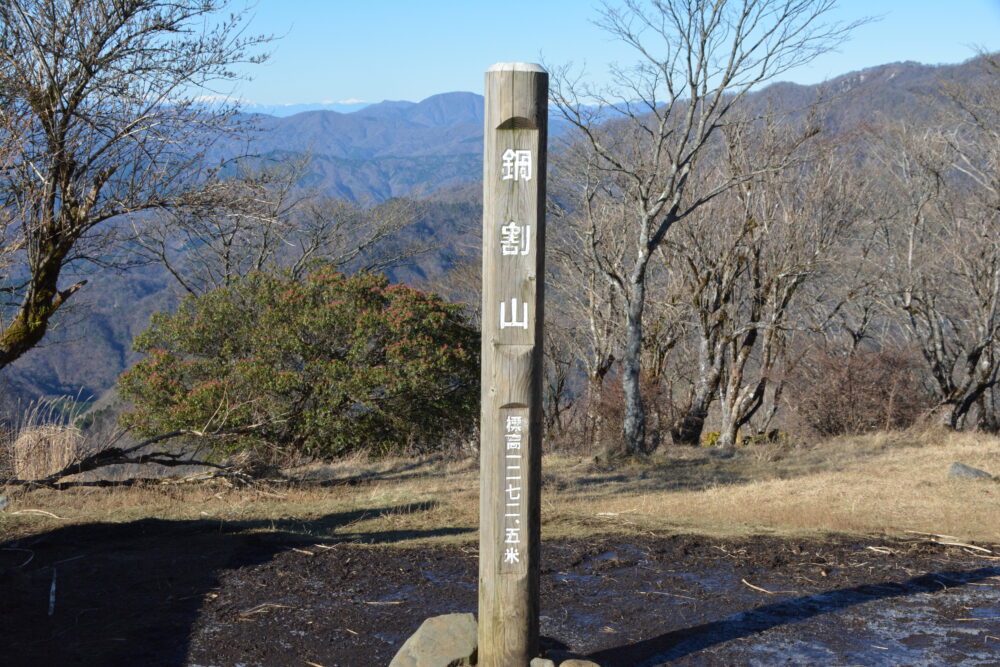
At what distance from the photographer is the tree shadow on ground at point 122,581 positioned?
4.71m

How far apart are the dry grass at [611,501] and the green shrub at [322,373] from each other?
68 cm

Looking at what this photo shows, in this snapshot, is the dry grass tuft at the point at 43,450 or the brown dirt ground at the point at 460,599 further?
the dry grass tuft at the point at 43,450

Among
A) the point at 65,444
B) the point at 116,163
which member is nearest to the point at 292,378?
the point at 65,444

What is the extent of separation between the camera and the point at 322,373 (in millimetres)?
13078

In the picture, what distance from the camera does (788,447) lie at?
15.2m

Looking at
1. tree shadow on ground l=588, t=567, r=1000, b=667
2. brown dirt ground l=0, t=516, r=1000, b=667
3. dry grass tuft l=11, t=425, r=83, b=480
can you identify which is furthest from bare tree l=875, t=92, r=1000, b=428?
dry grass tuft l=11, t=425, r=83, b=480

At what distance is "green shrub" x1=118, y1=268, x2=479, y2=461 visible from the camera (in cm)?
1270

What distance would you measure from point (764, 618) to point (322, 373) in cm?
900

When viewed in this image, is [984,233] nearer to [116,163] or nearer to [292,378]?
[292,378]

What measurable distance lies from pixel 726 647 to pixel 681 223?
15.2 meters

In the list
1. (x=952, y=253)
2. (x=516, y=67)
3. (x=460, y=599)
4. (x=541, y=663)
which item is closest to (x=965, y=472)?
(x=460, y=599)

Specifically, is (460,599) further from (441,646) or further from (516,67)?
(516,67)

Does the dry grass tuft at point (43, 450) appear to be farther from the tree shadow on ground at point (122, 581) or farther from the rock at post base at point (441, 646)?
the rock at post base at point (441, 646)

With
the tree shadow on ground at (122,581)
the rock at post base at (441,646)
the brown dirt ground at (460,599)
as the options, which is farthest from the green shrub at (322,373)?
the rock at post base at (441,646)
